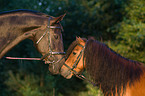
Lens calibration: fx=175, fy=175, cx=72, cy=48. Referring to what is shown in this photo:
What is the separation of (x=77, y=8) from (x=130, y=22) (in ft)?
9.70

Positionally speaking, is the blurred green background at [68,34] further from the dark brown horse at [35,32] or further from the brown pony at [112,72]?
Answer: the brown pony at [112,72]

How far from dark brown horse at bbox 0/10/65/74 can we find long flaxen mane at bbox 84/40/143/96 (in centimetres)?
63

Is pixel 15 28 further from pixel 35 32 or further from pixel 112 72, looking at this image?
pixel 112 72

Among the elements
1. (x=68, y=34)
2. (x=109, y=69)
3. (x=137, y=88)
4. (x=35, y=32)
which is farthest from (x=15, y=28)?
(x=68, y=34)

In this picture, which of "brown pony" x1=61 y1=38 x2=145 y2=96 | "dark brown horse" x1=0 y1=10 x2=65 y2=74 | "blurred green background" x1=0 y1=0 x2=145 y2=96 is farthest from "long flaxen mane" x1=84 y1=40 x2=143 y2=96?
"blurred green background" x1=0 y1=0 x2=145 y2=96

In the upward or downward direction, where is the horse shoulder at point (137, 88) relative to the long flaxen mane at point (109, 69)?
downward

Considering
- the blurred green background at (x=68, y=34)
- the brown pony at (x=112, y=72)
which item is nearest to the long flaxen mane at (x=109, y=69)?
the brown pony at (x=112, y=72)

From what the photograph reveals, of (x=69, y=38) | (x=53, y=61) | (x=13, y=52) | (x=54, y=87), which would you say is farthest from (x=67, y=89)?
(x=53, y=61)

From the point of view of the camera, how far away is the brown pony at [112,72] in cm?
269

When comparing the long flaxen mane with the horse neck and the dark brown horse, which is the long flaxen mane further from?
the horse neck

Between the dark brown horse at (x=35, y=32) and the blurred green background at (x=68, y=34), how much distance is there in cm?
392

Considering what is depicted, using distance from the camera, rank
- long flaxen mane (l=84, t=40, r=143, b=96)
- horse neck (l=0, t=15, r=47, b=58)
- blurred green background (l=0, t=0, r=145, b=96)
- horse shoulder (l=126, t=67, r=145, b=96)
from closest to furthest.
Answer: horse shoulder (l=126, t=67, r=145, b=96)
long flaxen mane (l=84, t=40, r=143, b=96)
horse neck (l=0, t=15, r=47, b=58)
blurred green background (l=0, t=0, r=145, b=96)

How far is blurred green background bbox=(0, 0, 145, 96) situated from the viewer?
287 inches

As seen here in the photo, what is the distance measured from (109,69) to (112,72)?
7 cm
